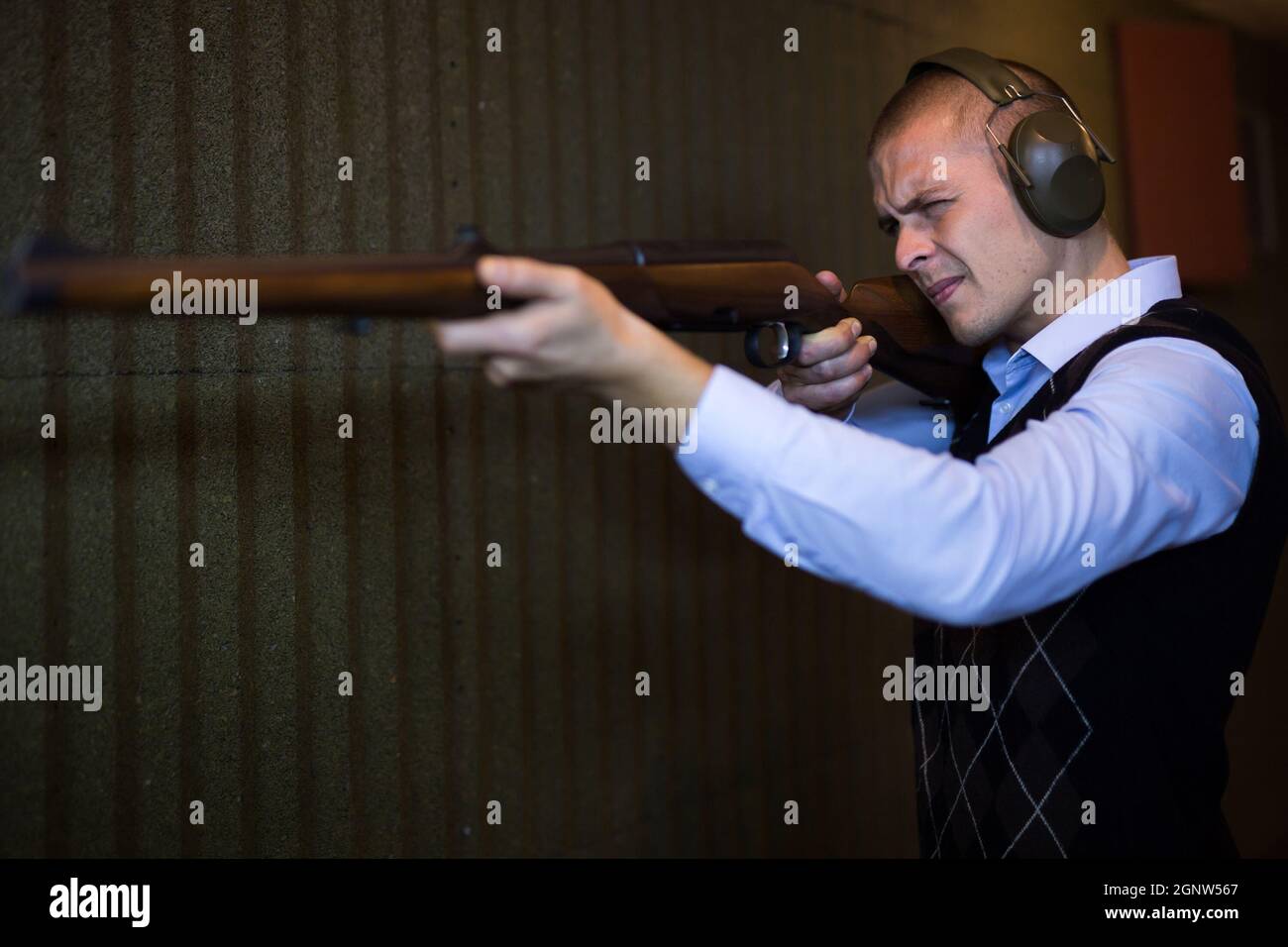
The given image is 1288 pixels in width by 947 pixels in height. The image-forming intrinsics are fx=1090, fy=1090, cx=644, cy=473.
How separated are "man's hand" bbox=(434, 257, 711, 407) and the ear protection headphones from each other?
688mm

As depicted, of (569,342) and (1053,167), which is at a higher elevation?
(1053,167)

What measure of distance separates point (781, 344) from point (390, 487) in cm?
74

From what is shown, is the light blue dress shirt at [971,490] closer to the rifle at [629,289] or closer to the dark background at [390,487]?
the rifle at [629,289]

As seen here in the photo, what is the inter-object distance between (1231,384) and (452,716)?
1.36 m

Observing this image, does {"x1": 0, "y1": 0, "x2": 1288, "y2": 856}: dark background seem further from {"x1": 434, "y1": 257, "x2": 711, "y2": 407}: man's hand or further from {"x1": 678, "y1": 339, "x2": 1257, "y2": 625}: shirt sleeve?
{"x1": 678, "y1": 339, "x2": 1257, "y2": 625}: shirt sleeve

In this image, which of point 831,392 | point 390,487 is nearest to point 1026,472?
point 831,392

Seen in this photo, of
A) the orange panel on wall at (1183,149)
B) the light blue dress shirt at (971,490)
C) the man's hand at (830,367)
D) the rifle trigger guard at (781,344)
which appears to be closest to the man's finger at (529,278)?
the light blue dress shirt at (971,490)

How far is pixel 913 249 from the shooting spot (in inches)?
61.6

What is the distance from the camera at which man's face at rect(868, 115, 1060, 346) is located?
149cm

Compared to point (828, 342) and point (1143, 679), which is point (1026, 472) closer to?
point (1143, 679)

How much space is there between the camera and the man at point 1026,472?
0.96 meters

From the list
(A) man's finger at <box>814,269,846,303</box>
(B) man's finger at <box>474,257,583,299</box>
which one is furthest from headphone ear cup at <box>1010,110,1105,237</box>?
(B) man's finger at <box>474,257,583,299</box>

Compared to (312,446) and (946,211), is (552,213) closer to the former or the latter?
(312,446)

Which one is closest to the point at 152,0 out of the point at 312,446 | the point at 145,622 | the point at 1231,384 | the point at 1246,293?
the point at 312,446
